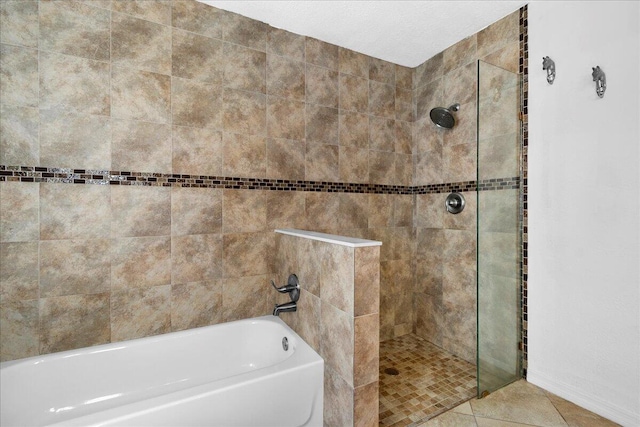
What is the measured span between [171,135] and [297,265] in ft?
3.78

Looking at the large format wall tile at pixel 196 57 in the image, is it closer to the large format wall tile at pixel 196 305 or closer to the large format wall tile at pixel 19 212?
the large format wall tile at pixel 19 212

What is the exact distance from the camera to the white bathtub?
1.25 metres

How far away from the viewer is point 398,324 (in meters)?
2.83

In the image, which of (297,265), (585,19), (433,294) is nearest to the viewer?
(585,19)

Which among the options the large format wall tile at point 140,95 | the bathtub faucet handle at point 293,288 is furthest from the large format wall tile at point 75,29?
the bathtub faucet handle at point 293,288

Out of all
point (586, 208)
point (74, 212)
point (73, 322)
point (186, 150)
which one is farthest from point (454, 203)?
point (73, 322)

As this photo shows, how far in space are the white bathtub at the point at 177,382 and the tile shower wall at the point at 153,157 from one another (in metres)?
0.17

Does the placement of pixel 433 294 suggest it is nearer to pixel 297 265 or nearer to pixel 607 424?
pixel 607 424

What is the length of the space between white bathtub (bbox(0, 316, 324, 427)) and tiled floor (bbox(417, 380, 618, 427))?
80 centimetres

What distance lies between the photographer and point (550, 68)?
6.12ft

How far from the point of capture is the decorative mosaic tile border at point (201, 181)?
1665mm

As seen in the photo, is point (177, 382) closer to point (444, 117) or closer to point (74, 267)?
point (74, 267)

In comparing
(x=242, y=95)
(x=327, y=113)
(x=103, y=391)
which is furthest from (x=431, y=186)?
(x=103, y=391)

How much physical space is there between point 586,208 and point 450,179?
3.15 feet
